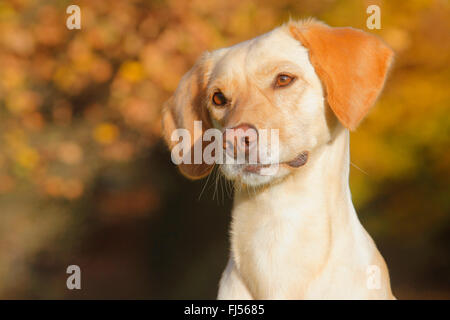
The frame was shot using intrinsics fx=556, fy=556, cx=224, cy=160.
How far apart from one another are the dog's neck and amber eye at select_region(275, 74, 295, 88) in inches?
13.1

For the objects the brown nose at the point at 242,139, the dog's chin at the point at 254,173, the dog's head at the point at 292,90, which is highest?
the dog's head at the point at 292,90

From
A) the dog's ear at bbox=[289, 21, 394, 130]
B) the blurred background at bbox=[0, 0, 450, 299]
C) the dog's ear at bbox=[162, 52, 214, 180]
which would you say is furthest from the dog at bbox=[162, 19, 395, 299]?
the blurred background at bbox=[0, 0, 450, 299]

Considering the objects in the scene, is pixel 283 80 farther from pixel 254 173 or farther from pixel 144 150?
pixel 144 150

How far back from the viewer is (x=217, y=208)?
7.25 meters

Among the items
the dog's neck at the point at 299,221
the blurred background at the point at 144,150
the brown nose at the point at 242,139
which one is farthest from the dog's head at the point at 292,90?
the blurred background at the point at 144,150

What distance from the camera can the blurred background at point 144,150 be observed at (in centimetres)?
561

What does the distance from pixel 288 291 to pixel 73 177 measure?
14.8 feet

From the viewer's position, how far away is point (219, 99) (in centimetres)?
278

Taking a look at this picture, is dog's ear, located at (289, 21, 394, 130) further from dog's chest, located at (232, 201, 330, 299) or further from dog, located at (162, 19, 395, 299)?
dog's chest, located at (232, 201, 330, 299)

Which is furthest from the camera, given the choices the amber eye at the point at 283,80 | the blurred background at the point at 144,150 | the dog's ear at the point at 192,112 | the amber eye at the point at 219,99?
the blurred background at the point at 144,150

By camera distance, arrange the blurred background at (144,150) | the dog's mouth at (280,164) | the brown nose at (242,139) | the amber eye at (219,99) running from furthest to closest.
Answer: the blurred background at (144,150)
the amber eye at (219,99)
the dog's mouth at (280,164)
the brown nose at (242,139)

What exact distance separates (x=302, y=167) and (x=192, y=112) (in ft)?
2.46

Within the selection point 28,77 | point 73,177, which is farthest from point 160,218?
point 28,77

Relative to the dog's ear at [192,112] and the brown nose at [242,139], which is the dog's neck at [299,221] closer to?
the brown nose at [242,139]
